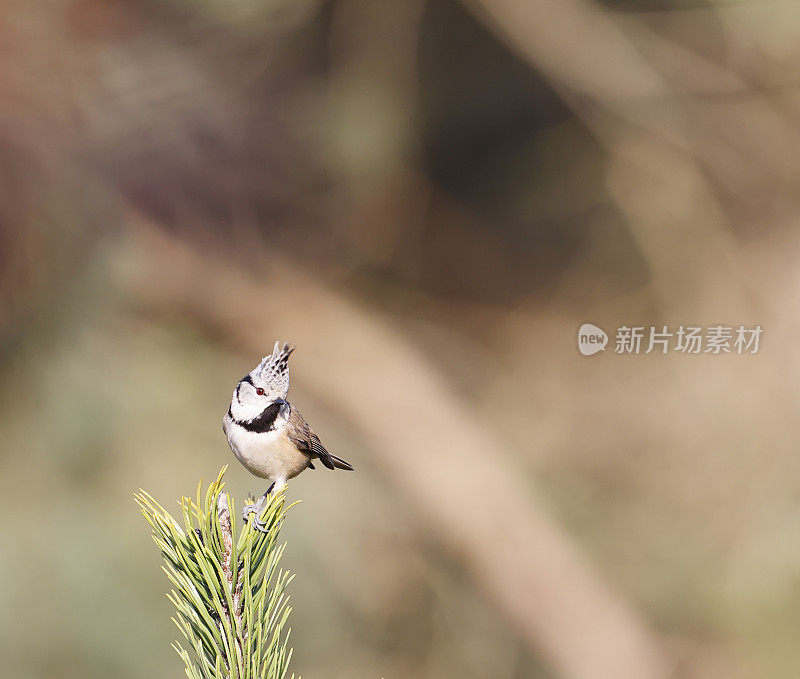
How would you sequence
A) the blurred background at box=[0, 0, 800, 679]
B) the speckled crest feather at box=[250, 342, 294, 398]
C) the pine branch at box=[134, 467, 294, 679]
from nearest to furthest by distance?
1. the pine branch at box=[134, 467, 294, 679]
2. the speckled crest feather at box=[250, 342, 294, 398]
3. the blurred background at box=[0, 0, 800, 679]

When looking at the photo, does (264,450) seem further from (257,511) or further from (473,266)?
(473,266)

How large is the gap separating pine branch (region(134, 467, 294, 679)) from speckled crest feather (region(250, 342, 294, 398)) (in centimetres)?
26

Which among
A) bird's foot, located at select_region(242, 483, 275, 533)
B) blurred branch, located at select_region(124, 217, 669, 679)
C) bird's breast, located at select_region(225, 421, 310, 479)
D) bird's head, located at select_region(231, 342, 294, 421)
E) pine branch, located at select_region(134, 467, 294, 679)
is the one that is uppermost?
Result: blurred branch, located at select_region(124, 217, 669, 679)

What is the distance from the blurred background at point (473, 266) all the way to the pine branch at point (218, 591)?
1.20 metres

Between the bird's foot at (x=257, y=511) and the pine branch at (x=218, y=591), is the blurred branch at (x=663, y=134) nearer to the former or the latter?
the bird's foot at (x=257, y=511)

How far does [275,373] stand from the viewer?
2.68ft

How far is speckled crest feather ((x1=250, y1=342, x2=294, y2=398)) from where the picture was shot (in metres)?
0.81

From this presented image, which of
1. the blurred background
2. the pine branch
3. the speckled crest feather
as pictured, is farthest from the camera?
the blurred background

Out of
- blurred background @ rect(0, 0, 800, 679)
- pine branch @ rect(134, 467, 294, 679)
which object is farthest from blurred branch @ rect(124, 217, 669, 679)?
pine branch @ rect(134, 467, 294, 679)

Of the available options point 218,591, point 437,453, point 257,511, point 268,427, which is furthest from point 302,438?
point 437,453

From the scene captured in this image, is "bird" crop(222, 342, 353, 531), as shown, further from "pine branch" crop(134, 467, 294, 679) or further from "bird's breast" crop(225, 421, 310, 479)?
"pine branch" crop(134, 467, 294, 679)

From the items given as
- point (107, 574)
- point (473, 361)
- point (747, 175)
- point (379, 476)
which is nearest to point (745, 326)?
point (747, 175)

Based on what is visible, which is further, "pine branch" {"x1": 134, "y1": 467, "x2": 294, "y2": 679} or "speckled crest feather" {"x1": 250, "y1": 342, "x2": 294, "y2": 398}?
"speckled crest feather" {"x1": 250, "y1": 342, "x2": 294, "y2": 398}

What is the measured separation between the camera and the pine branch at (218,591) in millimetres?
541
